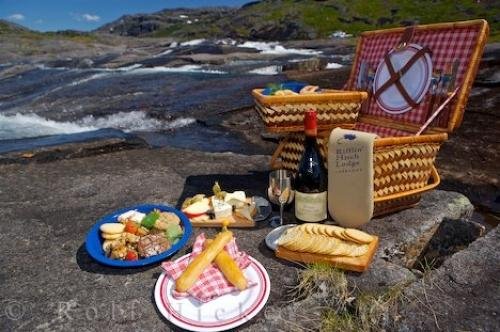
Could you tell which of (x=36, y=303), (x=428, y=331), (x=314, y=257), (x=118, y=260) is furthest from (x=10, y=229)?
(x=428, y=331)

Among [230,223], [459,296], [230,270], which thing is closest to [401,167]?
[459,296]

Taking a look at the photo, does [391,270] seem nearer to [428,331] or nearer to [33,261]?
[428,331]

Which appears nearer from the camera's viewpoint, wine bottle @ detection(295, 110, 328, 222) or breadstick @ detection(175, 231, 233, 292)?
breadstick @ detection(175, 231, 233, 292)

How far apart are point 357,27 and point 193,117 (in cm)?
9156

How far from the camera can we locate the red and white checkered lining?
4.02 meters

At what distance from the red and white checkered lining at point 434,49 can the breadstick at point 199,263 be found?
2.79 meters

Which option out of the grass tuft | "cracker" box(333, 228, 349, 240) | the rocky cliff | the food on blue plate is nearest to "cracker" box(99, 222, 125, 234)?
the food on blue plate

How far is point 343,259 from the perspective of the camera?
294 cm

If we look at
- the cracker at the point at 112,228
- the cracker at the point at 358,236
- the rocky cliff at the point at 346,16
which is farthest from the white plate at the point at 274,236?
the rocky cliff at the point at 346,16

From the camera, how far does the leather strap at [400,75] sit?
4.47 m

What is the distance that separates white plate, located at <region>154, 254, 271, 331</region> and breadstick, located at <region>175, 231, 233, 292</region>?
0.10m

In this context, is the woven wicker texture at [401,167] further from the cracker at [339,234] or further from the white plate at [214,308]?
the white plate at [214,308]

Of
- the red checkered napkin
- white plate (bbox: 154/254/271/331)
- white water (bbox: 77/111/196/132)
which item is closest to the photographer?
white plate (bbox: 154/254/271/331)

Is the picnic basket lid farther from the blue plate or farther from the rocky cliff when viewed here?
the rocky cliff
